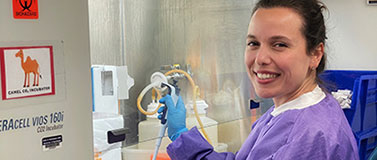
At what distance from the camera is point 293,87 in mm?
1358

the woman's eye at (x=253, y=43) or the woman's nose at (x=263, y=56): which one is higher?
the woman's eye at (x=253, y=43)

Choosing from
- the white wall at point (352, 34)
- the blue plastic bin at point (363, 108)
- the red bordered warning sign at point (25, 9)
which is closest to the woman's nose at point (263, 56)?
the red bordered warning sign at point (25, 9)

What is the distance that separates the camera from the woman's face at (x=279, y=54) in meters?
1.31

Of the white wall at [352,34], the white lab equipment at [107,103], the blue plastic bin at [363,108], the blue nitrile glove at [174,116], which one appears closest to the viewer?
the white lab equipment at [107,103]

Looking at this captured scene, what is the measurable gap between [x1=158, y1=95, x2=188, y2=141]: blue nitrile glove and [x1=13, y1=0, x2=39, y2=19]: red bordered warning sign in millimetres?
655

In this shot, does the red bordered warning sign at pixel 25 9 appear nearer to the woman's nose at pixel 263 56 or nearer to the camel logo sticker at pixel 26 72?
the camel logo sticker at pixel 26 72

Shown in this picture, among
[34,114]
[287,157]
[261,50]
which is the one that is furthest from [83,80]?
[287,157]

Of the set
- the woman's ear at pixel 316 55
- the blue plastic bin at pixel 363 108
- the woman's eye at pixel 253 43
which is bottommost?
the blue plastic bin at pixel 363 108

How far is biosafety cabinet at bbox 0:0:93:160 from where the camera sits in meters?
1.31

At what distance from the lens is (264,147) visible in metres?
1.30

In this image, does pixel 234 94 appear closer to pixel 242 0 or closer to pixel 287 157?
pixel 242 0

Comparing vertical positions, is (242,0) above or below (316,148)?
A: above

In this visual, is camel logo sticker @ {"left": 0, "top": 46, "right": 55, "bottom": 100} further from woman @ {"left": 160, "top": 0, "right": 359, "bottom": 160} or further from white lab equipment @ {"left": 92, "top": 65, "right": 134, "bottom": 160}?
woman @ {"left": 160, "top": 0, "right": 359, "bottom": 160}

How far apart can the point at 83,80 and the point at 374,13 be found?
7.43 feet
